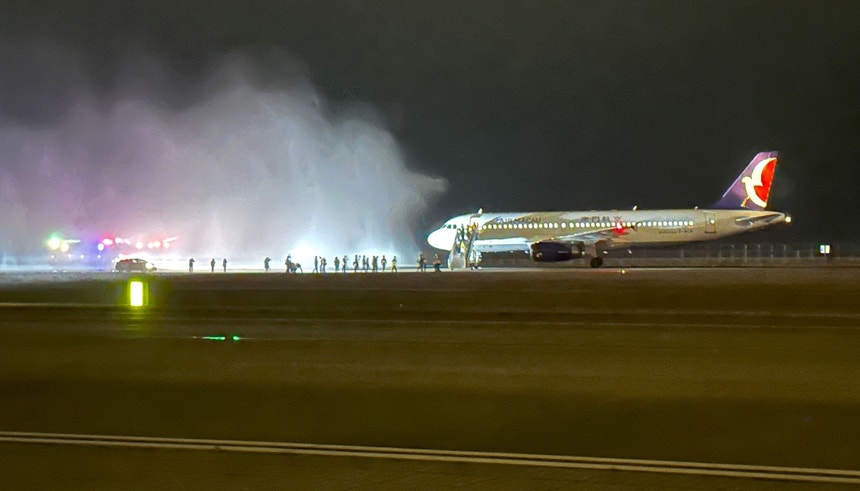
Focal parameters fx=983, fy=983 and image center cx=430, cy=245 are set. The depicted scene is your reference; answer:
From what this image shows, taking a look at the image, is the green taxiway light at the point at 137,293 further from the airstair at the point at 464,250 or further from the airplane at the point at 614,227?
the airstair at the point at 464,250

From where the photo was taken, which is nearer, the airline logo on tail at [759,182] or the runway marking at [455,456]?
the runway marking at [455,456]

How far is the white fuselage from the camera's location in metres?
75.2

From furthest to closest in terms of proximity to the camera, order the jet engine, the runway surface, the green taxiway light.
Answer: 1. the jet engine
2. the green taxiway light
3. the runway surface

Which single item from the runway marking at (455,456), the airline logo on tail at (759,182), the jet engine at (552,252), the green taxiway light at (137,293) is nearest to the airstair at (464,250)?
the jet engine at (552,252)

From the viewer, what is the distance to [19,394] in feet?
48.2

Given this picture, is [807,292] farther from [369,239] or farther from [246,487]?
[369,239]

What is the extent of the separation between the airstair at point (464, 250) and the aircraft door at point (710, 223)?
17946 millimetres

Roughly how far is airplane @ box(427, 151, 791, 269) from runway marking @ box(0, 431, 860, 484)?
6336 cm

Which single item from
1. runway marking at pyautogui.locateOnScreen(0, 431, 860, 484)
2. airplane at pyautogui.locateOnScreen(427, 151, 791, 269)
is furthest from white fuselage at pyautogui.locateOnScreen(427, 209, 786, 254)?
runway marking at pyautogui.locateOnScreen(0, 431, 860, 484)

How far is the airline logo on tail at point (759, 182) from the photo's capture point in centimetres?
8025

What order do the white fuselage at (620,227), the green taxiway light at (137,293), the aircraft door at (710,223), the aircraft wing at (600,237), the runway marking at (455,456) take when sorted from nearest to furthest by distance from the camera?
the runway marking at (455,456)
the green taxiway light at (137,293)
the aircraft wing at (600,237)
the white fuselage at (620,227)
the aircraft door at (710,223)

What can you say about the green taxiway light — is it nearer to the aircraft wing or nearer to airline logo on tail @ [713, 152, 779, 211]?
the aircraft wing

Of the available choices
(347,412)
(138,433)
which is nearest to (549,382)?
(347,412)

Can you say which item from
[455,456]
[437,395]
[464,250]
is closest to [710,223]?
[464,250]
